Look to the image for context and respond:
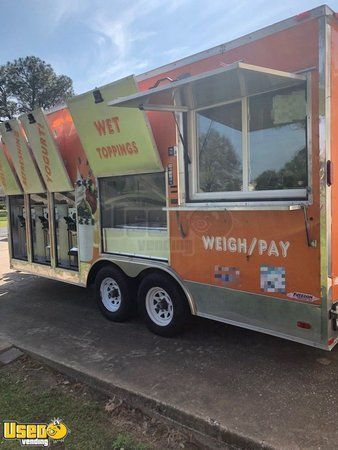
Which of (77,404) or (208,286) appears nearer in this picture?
(77,404)

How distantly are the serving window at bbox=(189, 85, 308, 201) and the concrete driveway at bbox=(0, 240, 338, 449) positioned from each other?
159 cm

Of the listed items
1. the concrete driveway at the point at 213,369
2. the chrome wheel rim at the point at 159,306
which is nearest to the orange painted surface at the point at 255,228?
the chrome wheel rim at the point at 159,306

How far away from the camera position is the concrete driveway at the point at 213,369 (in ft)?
9.34

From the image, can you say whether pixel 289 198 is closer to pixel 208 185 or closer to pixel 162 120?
pixel 208 185

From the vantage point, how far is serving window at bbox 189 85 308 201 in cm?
331

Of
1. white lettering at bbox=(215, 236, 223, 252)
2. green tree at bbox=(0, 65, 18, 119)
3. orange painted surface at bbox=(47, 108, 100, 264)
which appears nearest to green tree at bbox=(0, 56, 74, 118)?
green tree at bbox=(0, 65, 18, 119)

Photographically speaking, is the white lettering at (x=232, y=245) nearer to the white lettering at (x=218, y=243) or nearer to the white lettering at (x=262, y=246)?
the white lettering at (x=218, y=243)

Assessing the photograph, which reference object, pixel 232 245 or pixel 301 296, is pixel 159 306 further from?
pixel 301 296

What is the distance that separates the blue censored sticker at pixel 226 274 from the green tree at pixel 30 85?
4424cm

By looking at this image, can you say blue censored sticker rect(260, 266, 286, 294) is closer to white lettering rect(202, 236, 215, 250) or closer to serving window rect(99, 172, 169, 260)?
white lettering rect(202, 236, 215, 250)

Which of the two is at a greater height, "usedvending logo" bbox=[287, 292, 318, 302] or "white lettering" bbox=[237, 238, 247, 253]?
"white lettering" bbox=[237, 238, 247, 253]

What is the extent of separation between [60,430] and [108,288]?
2396 millimetres

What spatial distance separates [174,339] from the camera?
448 centimetres

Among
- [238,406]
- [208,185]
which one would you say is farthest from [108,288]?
[238,406]
